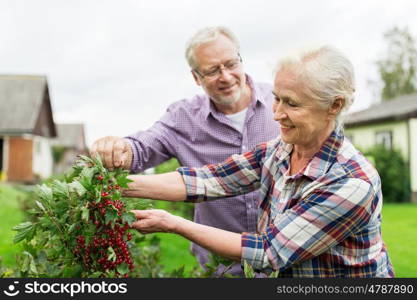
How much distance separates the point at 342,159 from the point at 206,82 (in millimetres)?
1476

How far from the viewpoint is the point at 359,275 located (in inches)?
103

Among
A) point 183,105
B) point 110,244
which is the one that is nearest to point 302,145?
point 110,244

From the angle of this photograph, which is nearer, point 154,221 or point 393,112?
point 154,221

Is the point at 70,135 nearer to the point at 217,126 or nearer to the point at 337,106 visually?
the point at 217,126

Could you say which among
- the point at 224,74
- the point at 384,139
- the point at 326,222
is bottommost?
the point at 326,222

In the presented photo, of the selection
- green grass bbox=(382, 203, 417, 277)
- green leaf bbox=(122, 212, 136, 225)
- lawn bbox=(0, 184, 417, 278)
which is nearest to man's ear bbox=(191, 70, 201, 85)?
green leaf bbox=(122, 212, 136, 225)

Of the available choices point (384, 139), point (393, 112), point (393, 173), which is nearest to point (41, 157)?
point (384, 139)

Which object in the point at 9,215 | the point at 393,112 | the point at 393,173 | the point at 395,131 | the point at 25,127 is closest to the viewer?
the point at 9,215

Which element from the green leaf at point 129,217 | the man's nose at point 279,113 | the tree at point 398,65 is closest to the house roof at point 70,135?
the tree at point 398,65

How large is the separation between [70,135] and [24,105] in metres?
18.0

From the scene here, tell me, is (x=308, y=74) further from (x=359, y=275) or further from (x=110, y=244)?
(x=110, y=244)

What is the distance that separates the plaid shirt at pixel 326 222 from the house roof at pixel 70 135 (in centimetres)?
4977

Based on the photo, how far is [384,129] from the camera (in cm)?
2520

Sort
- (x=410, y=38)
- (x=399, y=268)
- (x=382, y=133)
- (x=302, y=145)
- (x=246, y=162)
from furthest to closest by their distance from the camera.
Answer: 1. (x=410, y=38)
2. (x=382, y=133)
3. (x=399, y=268)
4. (x=246, y=162)
5. (x=302, y=145)
